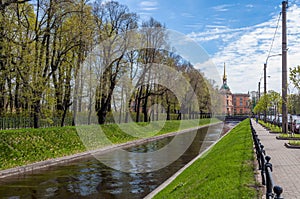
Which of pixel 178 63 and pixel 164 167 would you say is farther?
pixel 178 63

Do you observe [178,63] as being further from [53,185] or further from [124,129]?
[53,185]

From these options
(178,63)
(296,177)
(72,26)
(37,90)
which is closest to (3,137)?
(37,90)

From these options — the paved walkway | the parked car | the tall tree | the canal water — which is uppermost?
the tall tree

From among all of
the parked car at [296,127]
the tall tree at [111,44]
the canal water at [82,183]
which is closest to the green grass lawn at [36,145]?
the canal water at [82,183]

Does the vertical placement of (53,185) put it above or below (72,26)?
below

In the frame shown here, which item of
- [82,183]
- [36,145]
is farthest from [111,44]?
[82,183]

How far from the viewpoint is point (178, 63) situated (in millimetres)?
58062

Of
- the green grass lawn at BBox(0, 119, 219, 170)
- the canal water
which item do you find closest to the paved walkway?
the canal water

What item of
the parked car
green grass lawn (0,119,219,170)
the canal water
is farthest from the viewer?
the parked car

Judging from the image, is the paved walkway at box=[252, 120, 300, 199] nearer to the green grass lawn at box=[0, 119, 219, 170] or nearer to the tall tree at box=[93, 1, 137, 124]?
the green grass lawn at box=[0, 119, 219, 170]

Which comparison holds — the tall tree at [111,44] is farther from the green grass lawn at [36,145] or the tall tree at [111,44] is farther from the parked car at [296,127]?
the parked car at [296,127]

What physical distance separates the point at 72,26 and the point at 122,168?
12683mm

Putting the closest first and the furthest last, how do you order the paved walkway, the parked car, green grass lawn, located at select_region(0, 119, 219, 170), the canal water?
the paved walkway
the canal water
green grass lawn, located at select_region(0, 119, 219, 170)
the parked car

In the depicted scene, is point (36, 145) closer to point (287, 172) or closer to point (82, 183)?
point (82, 183)
